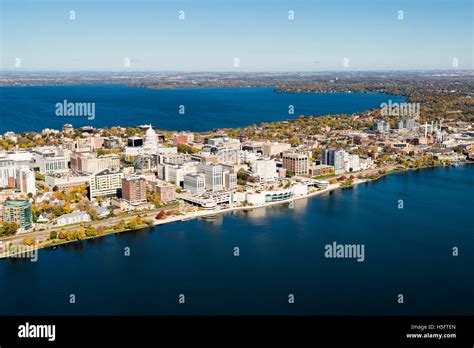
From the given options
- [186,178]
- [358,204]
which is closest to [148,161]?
[186,178]

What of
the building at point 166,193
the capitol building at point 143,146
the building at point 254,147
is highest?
the capitol building at point 143,146

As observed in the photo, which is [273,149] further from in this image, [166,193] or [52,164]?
[52,164]

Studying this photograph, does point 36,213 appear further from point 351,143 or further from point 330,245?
point 351,143

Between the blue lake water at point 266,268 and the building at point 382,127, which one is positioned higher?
the building at point 382,127

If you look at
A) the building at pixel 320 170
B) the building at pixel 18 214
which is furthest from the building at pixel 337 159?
the building at pixel 18 214

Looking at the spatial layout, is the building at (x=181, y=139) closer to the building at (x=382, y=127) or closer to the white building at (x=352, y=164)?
the white building at (x=352, y=164)

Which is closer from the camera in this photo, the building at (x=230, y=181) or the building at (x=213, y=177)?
the building at (x=213, y=177)
